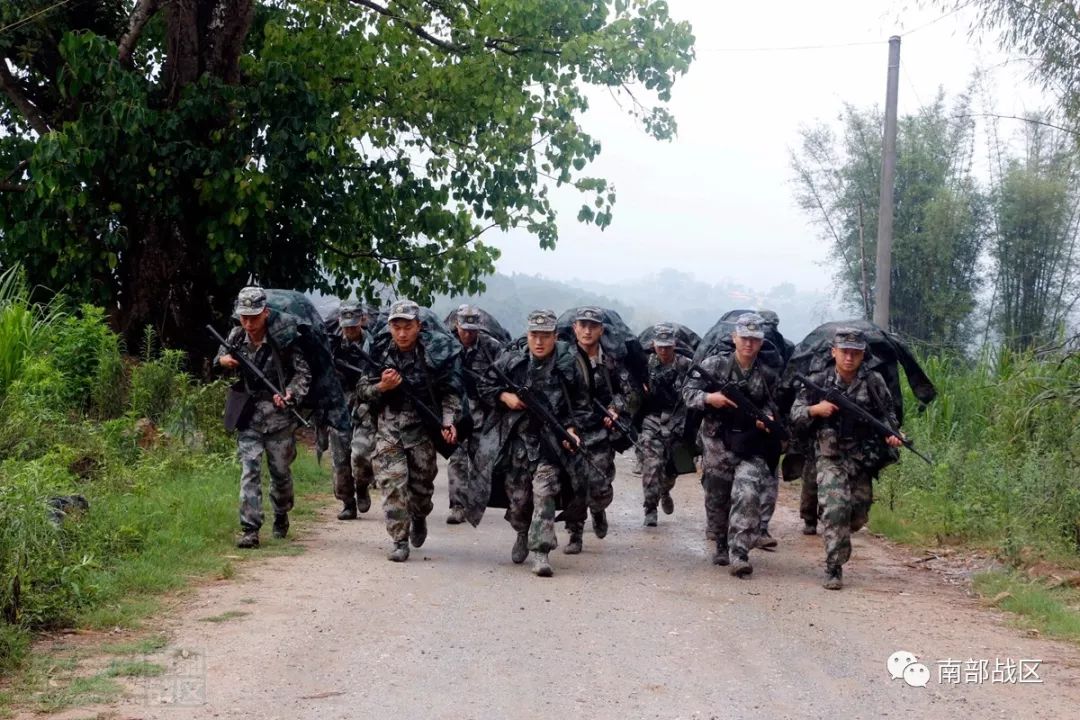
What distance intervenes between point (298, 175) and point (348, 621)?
1005 cm

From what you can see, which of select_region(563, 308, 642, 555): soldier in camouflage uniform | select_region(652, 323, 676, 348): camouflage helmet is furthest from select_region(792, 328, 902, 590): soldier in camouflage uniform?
select_region(652, 323, 676, 348): camouflage helmet

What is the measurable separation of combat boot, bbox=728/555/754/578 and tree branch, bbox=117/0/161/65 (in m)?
9.97

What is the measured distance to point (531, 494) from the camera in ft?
33.1

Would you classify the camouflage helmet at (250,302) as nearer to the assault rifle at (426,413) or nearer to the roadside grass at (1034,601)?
the assault rifle at (426,413)

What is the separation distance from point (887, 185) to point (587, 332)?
724 cm

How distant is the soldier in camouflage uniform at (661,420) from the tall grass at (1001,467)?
7.49ft

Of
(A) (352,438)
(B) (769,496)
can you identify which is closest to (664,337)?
(B) (769,496)

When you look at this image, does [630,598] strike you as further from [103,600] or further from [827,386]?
[103,600]

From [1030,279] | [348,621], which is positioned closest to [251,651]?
[348,621]

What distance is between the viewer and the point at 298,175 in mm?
16844

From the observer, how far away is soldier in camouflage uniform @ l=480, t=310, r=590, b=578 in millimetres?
10031

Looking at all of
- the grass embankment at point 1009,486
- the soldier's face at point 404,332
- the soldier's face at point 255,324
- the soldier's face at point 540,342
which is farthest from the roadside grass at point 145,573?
the grass embankment at point 1009,486

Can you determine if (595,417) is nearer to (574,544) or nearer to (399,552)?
(574,544)

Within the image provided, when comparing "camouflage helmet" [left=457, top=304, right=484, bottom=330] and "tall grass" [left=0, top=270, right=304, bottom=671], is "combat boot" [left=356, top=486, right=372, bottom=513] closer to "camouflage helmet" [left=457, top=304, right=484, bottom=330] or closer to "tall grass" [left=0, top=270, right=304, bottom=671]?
"tall grass" [left=0, top=270, right=304, bottom=671]
